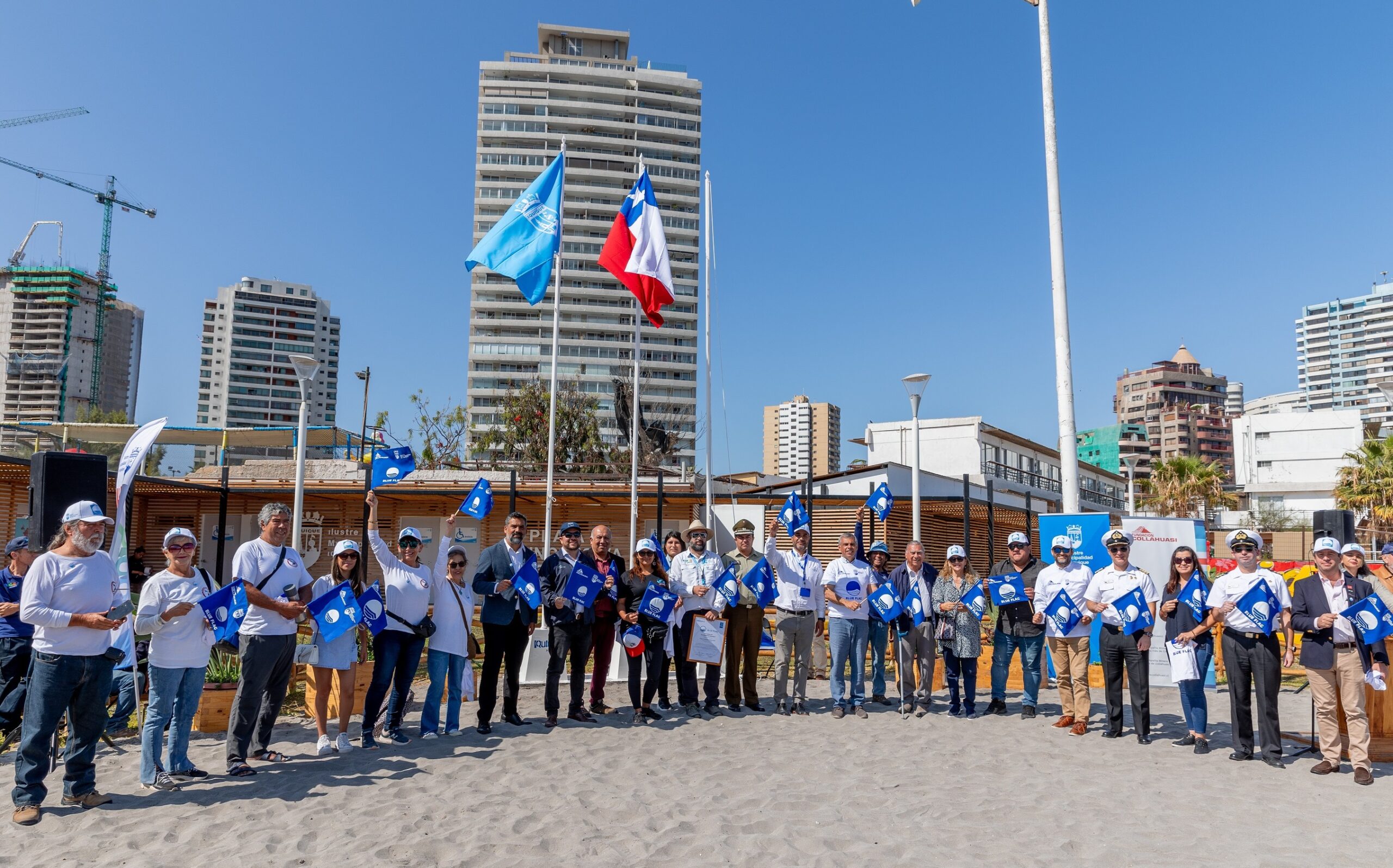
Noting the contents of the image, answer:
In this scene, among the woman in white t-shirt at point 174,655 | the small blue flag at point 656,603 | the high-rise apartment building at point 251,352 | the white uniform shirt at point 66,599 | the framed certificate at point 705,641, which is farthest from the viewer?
the high-rise apartment building at point 251,352

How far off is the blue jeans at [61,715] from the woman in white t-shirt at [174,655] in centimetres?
34

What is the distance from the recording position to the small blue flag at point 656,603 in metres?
8.50

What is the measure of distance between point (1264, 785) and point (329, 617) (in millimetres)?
7089

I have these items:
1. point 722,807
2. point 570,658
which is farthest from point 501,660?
point 722,807

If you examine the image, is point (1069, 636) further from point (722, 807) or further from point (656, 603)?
point (722, 807)

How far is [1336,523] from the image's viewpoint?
10.9 meters

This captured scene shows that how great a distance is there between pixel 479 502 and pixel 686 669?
281 cm

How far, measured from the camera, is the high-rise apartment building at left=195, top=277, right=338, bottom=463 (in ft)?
554

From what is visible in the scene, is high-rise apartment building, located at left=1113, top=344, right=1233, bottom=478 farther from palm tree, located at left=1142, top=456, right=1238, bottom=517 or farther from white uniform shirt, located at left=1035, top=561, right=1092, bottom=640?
white uniform shirt, located at left=1035, top=561, right=1092, bottom=640

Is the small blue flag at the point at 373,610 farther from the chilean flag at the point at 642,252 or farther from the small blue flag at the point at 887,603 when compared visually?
the chilean flag at the point at 642,252

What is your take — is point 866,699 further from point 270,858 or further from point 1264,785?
point 270,858

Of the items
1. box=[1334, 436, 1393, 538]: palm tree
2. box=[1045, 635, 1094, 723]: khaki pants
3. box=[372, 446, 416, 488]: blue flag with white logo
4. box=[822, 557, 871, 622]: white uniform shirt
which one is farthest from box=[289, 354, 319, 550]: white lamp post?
box=[1334, 436, 1393, 538]: palm tree

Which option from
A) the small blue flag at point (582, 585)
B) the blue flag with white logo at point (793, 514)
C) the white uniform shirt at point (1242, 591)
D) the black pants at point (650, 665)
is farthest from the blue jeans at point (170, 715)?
the white uniform shirt at point (1242, 591)

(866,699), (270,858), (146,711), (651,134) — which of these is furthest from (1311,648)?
(651,134)
